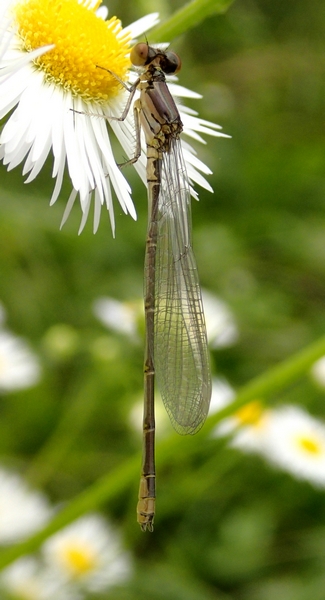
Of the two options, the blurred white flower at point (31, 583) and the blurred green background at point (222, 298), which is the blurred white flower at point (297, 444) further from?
the blurred white flower at point (31, 583)

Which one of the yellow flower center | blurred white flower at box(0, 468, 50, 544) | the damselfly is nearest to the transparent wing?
the damselfly

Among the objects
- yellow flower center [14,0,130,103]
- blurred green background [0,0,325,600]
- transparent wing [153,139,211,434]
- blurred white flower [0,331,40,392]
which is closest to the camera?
yellow flower center [14,0,130,103]

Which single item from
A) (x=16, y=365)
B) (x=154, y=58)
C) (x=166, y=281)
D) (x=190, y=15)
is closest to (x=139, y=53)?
(x=154, y=58)

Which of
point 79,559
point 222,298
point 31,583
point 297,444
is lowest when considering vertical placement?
point 31,583

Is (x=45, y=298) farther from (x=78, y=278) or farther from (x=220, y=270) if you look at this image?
(x=220, y=270)

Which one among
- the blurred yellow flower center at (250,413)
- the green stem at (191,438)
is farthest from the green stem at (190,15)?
the blurred yellow flower center at (250,413)

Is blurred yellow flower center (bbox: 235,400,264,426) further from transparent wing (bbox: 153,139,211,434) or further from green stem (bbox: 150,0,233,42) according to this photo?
green stem (bbox: 150,0,233,42)

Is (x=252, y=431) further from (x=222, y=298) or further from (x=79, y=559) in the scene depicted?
(x=222, y=298)
